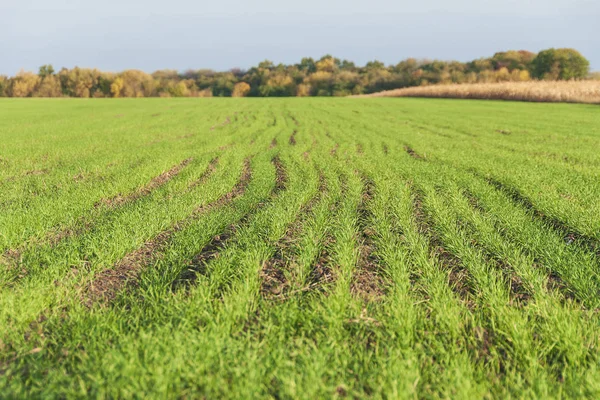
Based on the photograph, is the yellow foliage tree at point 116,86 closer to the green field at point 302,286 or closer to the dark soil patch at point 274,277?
the green field at point 302,286

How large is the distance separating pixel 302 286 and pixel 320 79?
101805 millimetres

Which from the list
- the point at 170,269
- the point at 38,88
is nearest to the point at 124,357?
the point at 170,269

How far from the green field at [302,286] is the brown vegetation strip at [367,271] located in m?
0.02

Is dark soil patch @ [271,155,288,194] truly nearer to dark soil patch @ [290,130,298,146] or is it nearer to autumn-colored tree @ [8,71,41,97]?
dark soil patch @ [290,130,298,146]

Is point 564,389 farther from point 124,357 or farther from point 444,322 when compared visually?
point 124,357

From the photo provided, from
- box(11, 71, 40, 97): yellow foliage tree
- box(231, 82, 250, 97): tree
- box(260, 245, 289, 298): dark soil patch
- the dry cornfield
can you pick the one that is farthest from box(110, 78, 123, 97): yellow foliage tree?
box(260, 245, 289, 298): dark soil patch

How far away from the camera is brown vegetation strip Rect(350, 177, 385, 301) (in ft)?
11.7

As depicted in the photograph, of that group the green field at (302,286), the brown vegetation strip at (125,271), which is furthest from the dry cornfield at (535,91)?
the brown vegetation strip at (125,271)

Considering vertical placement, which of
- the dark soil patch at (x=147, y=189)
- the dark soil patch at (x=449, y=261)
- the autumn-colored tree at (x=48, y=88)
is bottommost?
the dark soil patch at (x=449, y=261)

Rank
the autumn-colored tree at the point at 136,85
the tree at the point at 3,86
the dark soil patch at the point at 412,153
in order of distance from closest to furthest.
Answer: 1. the dark soil patch at the point at 412,153
2. the tree at the point at 3,86
3. the autumn-colored tree at the point at 136,85

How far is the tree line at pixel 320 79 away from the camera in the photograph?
75.6 m

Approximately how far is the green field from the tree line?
7865cm

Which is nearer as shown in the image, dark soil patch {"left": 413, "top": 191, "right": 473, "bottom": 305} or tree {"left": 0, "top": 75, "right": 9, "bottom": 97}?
dark soil patch {"left": 413, "top": 191, "right": 473, "bottom": 305}

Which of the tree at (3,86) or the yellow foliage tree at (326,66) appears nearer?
the tree at (3,86)
